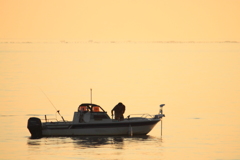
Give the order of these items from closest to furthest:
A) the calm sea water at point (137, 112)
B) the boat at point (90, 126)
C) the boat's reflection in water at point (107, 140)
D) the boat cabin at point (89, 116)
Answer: the calm sea water at point (137, 112), the boat's reflection in water at point (107, 140), the boat at point (90, 126), the boat cabin at point (89, 116)

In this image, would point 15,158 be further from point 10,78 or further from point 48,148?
point 10,78

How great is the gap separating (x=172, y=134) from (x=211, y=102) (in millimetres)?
26617

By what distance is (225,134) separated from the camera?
5712 cm

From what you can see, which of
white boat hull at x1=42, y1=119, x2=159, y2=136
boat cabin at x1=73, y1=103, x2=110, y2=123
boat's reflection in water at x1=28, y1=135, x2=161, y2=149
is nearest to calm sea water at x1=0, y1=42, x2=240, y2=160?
boat's reflection in water at x1=28, y1=135, x2=161, y2=149

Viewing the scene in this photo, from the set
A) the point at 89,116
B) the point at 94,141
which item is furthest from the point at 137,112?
the point at 94,141

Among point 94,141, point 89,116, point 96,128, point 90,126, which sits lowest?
point 94,141

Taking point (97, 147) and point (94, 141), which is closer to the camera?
point (97, 147)

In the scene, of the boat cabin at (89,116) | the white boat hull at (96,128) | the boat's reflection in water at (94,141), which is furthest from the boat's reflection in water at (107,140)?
the boat cabin at (89,116)

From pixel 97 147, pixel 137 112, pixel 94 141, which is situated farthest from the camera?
pixel 137 112

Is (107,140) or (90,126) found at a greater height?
(90,126)

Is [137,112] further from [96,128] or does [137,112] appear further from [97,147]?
[97,147]

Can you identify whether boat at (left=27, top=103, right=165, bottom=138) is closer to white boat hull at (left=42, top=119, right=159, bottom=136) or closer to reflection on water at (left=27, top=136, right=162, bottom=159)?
white boat hull at (left=42, top=119, right=159, bottom=136)

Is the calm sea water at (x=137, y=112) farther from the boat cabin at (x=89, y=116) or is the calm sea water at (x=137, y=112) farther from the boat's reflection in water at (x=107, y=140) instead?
the boat cabin at (x=89, y=116)

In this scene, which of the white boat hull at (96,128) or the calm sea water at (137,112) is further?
the white boat hull at (96,128)
